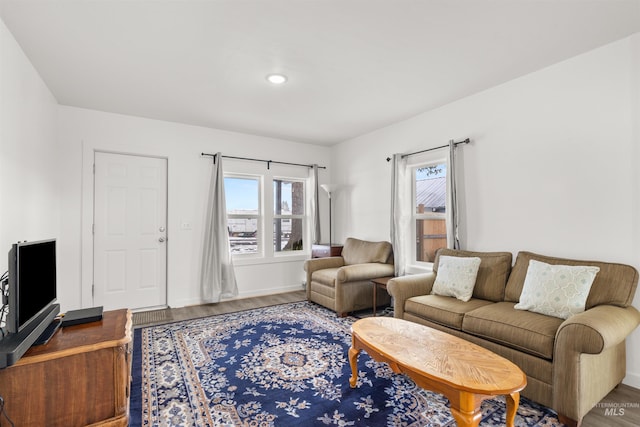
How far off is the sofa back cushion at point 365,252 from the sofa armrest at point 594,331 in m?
2.44

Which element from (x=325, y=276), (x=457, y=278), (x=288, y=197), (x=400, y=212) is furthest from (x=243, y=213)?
(x=457, y=278)

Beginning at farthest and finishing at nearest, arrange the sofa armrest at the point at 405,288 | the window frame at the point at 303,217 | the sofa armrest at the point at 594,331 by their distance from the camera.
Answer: the window frame at the point at 303,217 → the sofa armrest at the point at 405,288 → the sofa armrest at the point at 594,331

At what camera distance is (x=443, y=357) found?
183 cm

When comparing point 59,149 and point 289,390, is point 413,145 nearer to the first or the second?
point 289,390

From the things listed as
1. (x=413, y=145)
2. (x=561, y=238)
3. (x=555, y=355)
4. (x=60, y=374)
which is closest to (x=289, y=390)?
(x=60, y=374)

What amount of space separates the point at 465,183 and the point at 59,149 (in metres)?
4.62

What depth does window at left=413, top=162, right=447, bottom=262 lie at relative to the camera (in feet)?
12.7

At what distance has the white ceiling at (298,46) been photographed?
2008 mm

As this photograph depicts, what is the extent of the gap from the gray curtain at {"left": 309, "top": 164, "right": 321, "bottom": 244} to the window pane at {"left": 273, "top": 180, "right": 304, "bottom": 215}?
0.22 meters

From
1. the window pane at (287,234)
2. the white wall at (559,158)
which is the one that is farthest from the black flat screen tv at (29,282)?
the white wall at (559,158)

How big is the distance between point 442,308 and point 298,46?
2.43m

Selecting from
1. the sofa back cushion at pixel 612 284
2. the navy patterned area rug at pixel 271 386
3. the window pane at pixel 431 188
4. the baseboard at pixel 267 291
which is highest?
the window pane at pixel 431 188

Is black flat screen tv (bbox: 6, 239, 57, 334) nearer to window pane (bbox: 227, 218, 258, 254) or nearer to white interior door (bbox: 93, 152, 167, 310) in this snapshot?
white interior door (bbox: 93, 152, 167, 310)

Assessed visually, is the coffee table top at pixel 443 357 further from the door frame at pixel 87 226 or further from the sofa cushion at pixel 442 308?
the door frame at pixel 87 226
